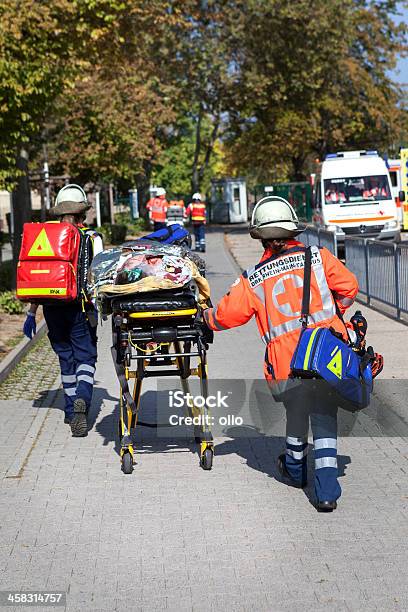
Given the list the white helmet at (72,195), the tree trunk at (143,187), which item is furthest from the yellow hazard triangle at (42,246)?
the tree trunk at (143,187)

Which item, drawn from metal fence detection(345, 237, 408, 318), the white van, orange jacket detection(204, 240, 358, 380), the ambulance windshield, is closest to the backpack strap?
orange jacket detection(204, 240, 358, 380)

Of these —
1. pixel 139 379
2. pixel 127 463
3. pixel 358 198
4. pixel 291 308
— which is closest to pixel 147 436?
pixel 139 379

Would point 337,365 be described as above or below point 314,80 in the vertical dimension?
below

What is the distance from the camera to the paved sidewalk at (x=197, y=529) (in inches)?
199

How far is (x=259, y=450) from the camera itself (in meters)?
8.04

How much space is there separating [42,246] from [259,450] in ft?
7.12

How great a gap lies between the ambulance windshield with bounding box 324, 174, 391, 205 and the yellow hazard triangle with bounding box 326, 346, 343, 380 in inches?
884

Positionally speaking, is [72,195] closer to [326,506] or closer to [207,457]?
[207,457]

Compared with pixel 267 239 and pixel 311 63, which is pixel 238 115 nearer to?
pixel 311 63

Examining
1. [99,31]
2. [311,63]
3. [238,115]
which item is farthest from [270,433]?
[238,115]

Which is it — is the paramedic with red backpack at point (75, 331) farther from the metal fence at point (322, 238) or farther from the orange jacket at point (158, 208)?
the orange jacket at point (158, 208)

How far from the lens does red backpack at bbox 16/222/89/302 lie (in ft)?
27.4

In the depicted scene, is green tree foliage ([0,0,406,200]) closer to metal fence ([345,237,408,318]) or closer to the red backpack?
metal fence ([345,237,408,318])

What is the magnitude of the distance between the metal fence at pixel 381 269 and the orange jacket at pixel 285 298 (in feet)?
26.5
